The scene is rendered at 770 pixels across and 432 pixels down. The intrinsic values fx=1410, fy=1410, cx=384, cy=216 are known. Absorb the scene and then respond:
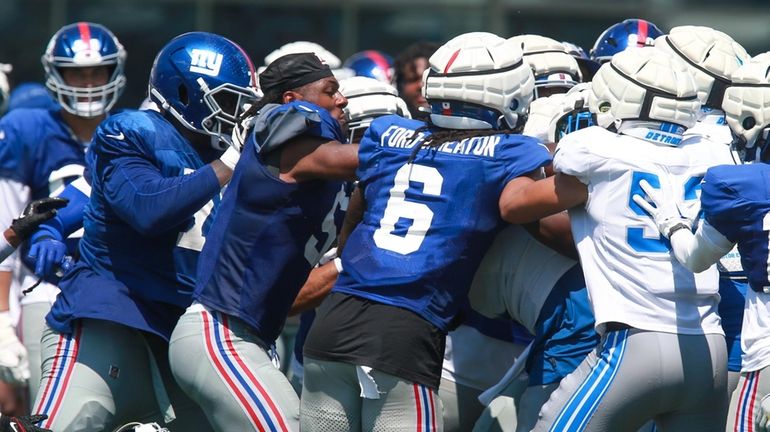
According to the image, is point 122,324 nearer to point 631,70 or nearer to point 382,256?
point 382,256

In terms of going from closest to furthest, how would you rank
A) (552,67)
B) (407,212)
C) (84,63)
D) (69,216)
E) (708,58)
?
(407,212)
(708,58)
(69,216)
(552,67)
(84,63)

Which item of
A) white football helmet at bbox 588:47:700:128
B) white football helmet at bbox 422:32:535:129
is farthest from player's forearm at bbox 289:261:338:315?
white football helmet at bbox 588:47:700:128

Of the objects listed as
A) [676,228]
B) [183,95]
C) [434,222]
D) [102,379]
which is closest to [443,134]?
[434,222]

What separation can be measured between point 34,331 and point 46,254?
4.37ft

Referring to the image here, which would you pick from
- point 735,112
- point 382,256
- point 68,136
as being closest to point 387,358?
point 382,256

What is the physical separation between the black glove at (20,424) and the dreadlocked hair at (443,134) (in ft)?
4.95

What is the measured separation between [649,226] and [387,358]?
0.85 m

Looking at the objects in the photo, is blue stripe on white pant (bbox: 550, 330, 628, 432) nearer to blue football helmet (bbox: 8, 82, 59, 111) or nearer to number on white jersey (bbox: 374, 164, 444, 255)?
number on white jersey (bbox: 374, 164, 444, 255)

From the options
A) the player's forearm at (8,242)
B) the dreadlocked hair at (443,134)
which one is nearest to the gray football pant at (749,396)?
the dreadlocked hair at (443,134)

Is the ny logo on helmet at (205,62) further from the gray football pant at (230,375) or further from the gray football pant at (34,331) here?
the gray football pant at (34,331)

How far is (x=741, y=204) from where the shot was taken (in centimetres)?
401

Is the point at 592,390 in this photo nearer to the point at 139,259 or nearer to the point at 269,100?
the point at 269,100

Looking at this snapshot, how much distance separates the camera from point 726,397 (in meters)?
4.16

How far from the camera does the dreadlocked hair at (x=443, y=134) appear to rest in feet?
14.1
